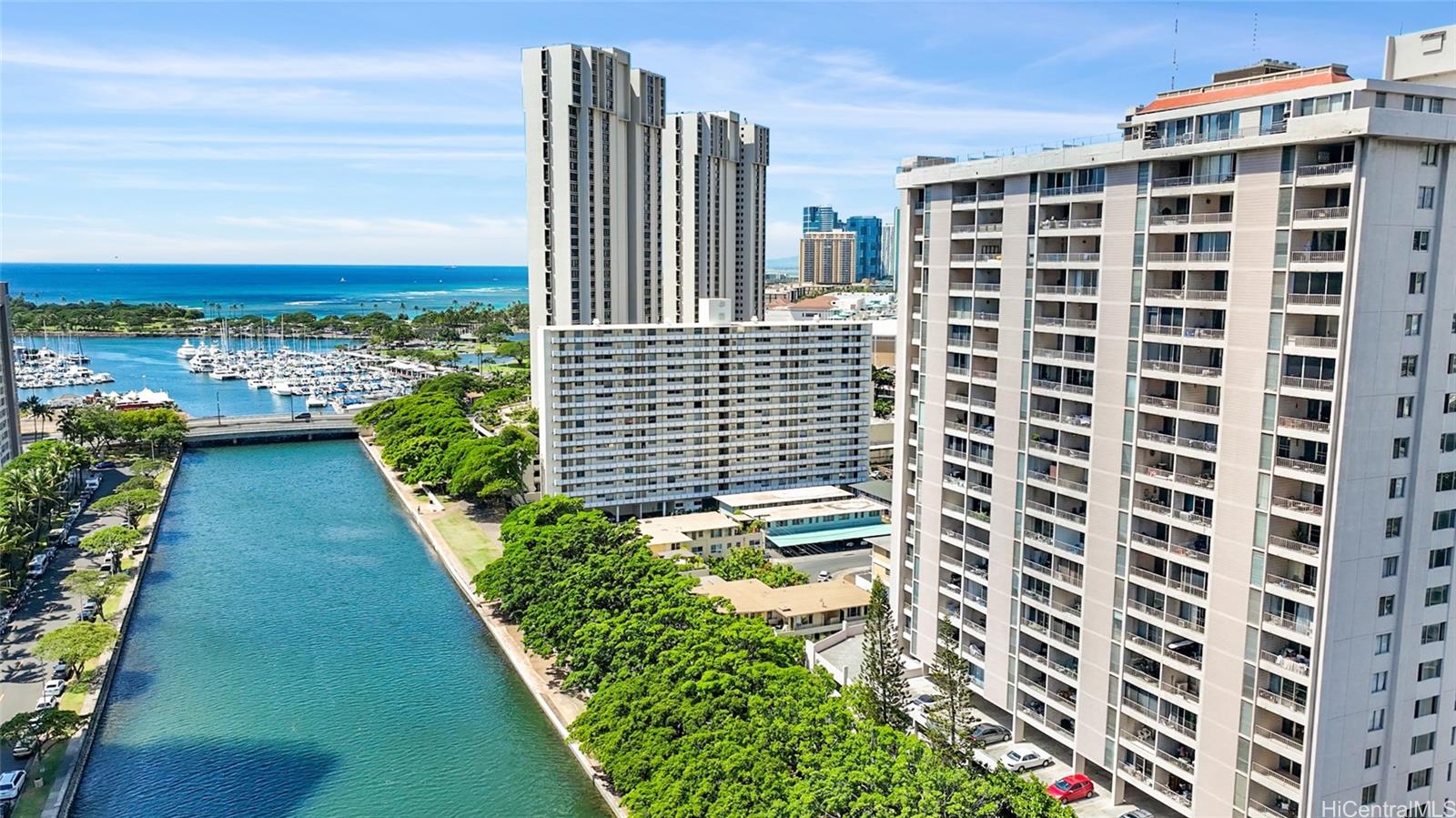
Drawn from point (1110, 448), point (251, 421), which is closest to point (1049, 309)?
point (1110, 448)

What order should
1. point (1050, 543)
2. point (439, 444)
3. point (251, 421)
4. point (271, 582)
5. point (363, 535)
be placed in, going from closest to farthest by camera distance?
1. point (1050, 543)
2. point (271, 582)
3. point (363, 535)
4. point (439, 444)
5. point (251, 421)

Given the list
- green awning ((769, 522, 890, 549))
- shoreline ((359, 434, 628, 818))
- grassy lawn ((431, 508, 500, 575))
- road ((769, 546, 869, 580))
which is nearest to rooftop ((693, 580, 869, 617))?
road ((769, 546, 869, 580))

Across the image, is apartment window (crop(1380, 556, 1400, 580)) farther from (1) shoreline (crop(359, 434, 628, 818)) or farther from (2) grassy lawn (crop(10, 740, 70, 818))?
(2) grassy lawn (crop(10, 740, 70, 818))

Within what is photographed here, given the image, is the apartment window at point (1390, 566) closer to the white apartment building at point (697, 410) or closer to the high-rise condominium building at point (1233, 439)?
the high-rise condominium building at point (1233, 439)

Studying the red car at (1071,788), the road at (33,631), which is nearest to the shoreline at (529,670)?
the red car at (1071,788)

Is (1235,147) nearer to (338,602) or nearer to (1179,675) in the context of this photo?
(1179,675)

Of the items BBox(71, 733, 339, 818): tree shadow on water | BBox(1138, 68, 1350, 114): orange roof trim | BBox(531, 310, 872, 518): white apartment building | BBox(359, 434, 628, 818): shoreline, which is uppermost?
BBox(1138, 68, 1350, 114): orange roof trim
